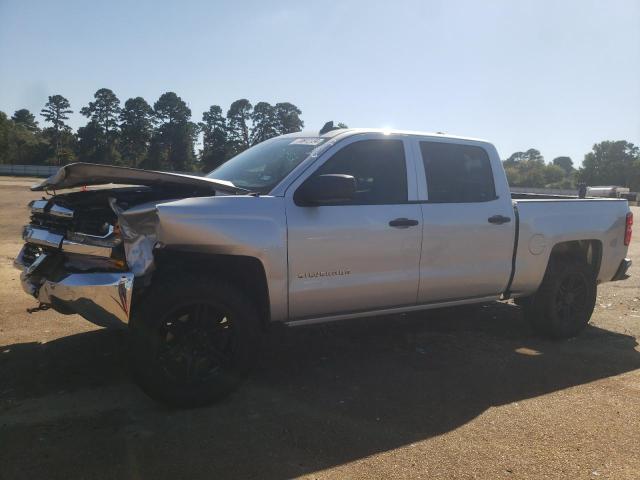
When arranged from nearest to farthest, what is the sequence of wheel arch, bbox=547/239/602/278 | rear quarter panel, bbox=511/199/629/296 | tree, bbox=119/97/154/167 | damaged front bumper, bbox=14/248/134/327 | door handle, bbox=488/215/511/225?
Result: damaged front bumper, bbox=14/248/134/327, door handle, bbox=488/215/511/225, rear quarter panel, bbox=511/199/629/296, wheel arch, bbox=547/239/602/278, tree, bbox=119/97/154/167

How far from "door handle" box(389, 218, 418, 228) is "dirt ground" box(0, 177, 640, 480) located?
1.25 metres

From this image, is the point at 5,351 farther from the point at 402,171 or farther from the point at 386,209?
the point at 402,171

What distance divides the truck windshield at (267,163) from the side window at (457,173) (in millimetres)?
1049

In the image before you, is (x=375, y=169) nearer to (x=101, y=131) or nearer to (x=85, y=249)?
(x=85, y=249)

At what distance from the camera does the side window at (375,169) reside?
421cm

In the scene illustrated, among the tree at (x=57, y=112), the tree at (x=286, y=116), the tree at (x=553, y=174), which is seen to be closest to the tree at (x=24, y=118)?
the tree at (x=57, y=112)

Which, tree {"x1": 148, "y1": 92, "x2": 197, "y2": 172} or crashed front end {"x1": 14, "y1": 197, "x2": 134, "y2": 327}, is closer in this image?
crashed front end {"x1": 14, "y1": 197, "x2": 134, "y2": 327}

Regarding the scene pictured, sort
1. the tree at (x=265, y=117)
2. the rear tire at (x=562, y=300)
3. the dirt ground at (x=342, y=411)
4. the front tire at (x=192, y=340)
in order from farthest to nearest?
1. the tree at (x=265, y=117)
2. the rear tire at (x=562, y=300)
3. the front tire at (x=192, y=340)
4. the dirt ground at (x=342, y=411)

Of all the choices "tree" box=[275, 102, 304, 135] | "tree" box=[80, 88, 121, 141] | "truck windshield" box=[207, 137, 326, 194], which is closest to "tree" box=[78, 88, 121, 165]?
"tree" box=[80, 88, 121, 141]

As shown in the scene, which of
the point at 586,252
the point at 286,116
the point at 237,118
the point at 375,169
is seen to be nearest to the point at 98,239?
the point at 375,169

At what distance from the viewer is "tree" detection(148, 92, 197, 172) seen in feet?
198

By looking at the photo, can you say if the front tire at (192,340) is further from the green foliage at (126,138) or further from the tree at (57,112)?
the tree at (57,112)

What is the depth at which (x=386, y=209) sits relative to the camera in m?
4.21

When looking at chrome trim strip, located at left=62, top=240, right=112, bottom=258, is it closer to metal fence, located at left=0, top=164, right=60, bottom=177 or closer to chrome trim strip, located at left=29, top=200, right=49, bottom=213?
chrome trim strip, located at left=29, top=200, right=49, bottom=213
